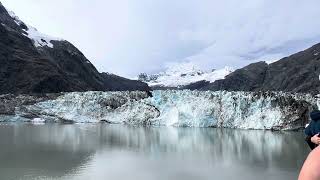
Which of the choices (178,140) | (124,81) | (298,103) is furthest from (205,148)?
(124,81)

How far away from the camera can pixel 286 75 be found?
125250mm

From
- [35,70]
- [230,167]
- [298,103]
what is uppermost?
[35,70]

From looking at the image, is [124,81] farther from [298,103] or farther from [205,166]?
[205,166]

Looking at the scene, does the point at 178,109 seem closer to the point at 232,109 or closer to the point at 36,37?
the point at 232,109

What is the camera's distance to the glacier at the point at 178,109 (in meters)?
49.5

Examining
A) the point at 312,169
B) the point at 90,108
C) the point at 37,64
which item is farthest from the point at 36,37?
the point at 312,169

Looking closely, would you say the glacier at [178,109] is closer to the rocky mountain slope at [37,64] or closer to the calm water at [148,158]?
the calm water at [148,158]

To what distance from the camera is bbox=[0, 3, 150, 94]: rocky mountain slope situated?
85.9 metres

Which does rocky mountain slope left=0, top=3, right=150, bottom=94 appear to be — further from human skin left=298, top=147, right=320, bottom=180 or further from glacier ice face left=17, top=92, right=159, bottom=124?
human skin left=298, top=147, right=320, bottom=180

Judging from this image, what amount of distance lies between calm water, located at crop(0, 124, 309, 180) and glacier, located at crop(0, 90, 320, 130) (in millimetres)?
10645

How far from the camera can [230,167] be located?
2327cm

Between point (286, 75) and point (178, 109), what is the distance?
76.9 m

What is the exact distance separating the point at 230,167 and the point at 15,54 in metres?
76.0

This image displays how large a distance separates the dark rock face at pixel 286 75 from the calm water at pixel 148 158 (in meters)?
58.6
